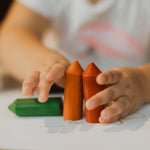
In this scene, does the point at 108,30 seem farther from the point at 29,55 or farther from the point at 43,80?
the point at 43,80

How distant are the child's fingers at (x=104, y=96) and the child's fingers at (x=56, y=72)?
7 cm

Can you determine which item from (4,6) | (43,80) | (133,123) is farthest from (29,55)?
(4,6)

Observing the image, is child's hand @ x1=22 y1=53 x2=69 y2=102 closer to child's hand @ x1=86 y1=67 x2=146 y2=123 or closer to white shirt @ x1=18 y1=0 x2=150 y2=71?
child's hand @ x1=86 y1=67 x2=146 y2=123

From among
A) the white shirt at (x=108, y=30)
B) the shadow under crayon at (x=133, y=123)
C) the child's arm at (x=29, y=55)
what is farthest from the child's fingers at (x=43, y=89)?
the white shirt at (x=108, y=30)

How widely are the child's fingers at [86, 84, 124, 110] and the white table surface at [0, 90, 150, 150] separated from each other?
0.04 metres

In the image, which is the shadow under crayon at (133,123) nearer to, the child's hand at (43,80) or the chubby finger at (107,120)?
the chubby finger at (107,120)

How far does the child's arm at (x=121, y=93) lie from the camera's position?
1.22ft

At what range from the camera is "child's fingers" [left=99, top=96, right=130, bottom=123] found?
37 cm

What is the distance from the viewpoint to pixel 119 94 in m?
0.41

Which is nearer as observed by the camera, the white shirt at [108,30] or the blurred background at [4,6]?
the white shirt at [108,30]

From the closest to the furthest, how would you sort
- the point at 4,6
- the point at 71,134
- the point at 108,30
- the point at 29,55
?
the point at 71,134 < the point at 29,55 < the point at 108,30 < the point at 4,6

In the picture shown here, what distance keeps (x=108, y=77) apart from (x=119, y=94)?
46mm

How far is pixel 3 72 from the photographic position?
693mm

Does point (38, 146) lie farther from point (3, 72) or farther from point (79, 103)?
point (3, 72)
